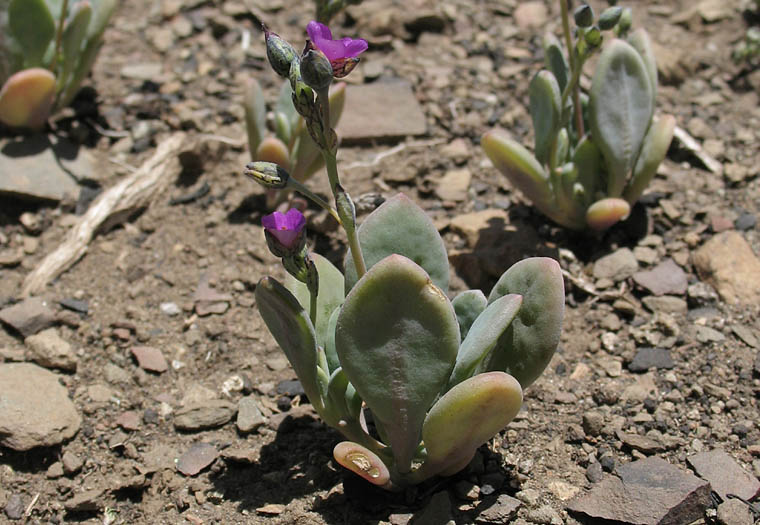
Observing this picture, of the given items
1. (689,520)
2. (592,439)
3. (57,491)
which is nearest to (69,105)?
(57,491)

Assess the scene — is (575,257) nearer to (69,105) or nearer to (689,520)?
(689,520)

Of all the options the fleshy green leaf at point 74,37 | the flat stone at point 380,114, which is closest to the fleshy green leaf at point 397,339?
the flat stone at point 380,114

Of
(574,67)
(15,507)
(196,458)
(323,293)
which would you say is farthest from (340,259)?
(15,507)

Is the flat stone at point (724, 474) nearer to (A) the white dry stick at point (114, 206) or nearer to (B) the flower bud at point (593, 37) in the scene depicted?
(B) the flower bud at point (593, 37)

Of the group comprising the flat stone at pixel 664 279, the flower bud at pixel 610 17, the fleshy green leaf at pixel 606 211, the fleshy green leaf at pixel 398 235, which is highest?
the flower bud at pixel 610 17

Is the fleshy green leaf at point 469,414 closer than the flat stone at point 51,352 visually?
Yes

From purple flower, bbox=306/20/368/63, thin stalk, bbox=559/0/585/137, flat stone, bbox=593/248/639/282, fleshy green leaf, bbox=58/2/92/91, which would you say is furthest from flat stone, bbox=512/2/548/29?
purple flower, bbox=306/20/368/63
